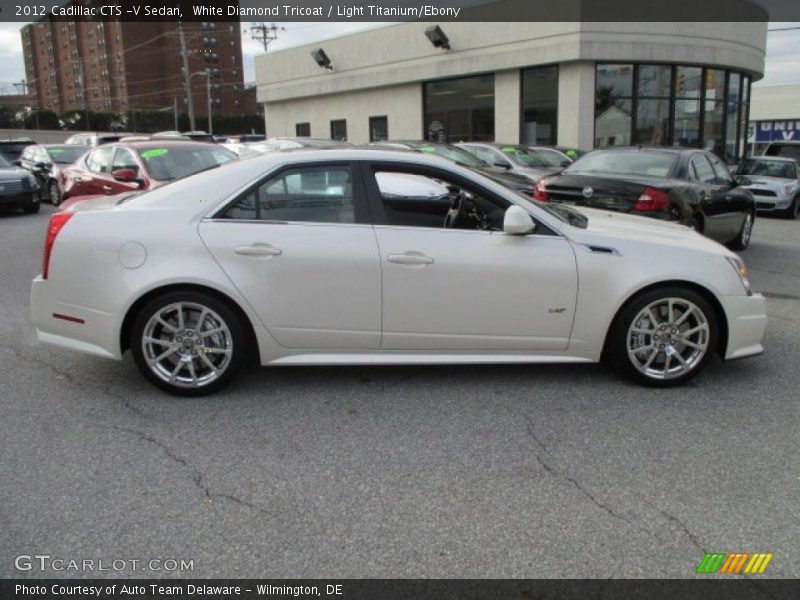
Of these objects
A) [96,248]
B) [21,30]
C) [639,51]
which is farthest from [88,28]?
[96,248]

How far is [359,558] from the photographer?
2.77 meters

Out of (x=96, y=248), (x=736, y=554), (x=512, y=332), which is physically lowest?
(x=736, y=554)

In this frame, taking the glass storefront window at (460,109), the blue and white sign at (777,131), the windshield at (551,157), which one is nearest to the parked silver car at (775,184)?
the windshield at (551,157)

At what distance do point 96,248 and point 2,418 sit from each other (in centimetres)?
115

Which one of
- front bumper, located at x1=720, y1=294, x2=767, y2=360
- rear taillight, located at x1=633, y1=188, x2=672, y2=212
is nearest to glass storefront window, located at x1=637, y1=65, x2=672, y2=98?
rear taillight, located at x1=633, y1=188, x2=672, y2=212

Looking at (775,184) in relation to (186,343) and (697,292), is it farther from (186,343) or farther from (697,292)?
(186,343)

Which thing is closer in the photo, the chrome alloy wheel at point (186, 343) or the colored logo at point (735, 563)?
the colored logo at point (735, 563)

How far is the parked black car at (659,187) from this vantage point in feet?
26.2

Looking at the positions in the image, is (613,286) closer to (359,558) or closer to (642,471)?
(642,471)

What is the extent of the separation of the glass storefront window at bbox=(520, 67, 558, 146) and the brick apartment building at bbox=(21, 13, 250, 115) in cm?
8842

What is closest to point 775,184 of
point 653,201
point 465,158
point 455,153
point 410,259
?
point 465,158

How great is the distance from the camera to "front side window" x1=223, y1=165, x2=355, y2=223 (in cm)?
441

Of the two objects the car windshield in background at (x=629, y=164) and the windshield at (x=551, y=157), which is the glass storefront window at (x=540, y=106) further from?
the car windshield in background at (x=629, y=164)

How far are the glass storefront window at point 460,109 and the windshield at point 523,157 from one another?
10.7m
